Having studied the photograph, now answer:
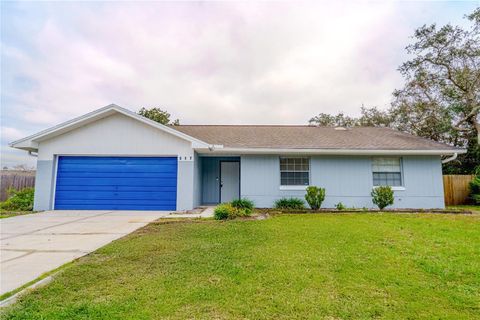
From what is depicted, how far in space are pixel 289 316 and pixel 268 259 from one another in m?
1.72

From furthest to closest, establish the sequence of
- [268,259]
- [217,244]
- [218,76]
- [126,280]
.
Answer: [218,76], [217,244], [268,259], [126,280]

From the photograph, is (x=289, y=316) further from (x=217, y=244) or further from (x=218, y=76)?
(x=218, y=76)

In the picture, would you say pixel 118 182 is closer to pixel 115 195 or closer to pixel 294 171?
pixel 115 195

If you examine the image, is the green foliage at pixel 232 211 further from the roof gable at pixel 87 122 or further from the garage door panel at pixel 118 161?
the garage door panel at pixel 118 161

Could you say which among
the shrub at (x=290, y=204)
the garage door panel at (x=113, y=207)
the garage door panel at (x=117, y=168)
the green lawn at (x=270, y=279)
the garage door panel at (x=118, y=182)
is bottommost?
the green lawn at (x=270, y=279)

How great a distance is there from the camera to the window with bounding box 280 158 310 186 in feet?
36.6

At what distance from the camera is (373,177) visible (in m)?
11.1

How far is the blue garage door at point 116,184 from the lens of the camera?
407 inches

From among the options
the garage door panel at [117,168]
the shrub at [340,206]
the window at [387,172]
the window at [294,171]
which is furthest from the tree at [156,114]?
the window at [387,172]

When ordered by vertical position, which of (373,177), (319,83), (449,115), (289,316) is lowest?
(289,316)

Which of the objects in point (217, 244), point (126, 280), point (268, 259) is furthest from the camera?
point (217, 244)

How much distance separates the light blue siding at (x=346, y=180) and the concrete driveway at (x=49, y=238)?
480 centimetres

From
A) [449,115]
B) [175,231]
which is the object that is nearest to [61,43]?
[175,231]

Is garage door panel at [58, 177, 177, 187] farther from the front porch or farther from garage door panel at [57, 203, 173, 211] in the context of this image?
the front porch
